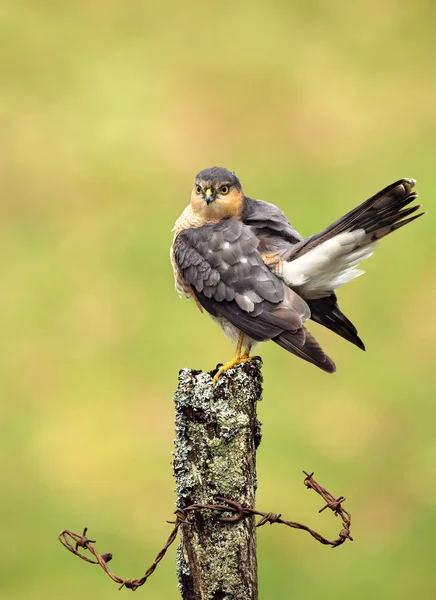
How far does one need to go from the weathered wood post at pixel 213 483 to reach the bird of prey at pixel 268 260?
530mm

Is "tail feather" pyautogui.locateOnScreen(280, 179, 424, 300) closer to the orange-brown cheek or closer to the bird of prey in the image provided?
the bird of prey

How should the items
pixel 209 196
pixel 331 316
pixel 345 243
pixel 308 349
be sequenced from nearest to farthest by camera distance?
pixel 308 349
pixel 345 243
pixel 331 316
pixel 209 196

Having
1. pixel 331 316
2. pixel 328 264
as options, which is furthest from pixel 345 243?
pixel 331 316

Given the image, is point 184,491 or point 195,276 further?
point 195,276

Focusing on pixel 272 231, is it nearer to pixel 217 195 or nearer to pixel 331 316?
pixel 217 195

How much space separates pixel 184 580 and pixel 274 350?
5.33m

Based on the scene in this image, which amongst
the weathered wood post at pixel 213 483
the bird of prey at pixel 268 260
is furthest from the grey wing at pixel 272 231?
the weathered wood post at pixel 213 483

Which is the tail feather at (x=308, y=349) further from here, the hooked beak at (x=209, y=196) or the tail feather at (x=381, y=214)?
the hooked beak at (x=209, y=196)

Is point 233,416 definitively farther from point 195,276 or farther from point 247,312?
point 195,276

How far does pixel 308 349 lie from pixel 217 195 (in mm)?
1207

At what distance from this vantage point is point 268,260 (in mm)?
4289

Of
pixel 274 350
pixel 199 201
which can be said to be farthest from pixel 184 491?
pixel 274 350

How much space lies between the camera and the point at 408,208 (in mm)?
3811

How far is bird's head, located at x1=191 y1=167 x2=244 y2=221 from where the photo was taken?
4594mm
